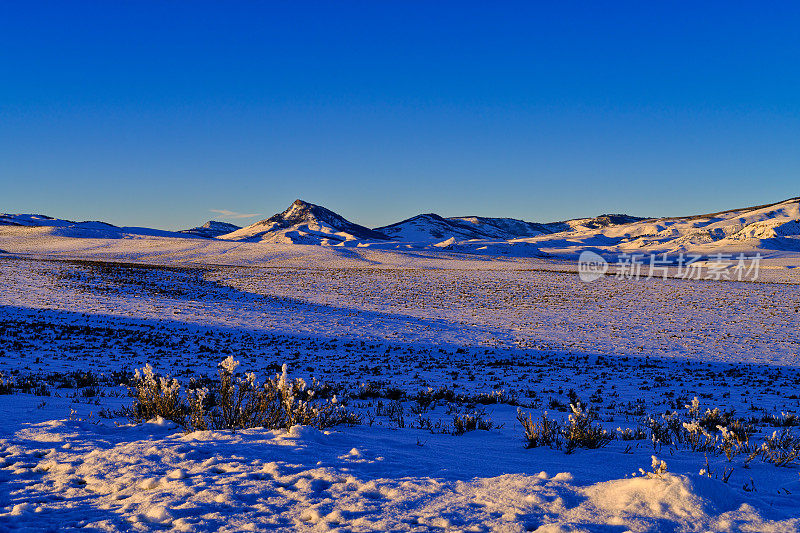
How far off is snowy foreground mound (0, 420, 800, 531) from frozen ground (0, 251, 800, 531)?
2 centimetres

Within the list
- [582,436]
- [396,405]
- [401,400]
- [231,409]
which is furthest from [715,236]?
[231,409]

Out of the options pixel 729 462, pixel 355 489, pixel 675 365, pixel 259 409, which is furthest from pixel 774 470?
pixel 675 365

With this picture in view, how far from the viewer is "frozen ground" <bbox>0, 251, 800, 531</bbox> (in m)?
3.53

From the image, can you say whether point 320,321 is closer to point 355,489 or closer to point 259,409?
point 259,409

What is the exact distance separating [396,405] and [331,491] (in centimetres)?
567

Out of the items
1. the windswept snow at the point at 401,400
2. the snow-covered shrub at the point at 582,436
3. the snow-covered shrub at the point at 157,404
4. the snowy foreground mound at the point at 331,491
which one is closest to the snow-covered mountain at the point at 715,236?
the windswept snow at the point at 401,400

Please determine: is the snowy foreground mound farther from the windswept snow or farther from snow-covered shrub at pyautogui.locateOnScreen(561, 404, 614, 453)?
snow-covered shrub at pyautogui.locateOnScreen(561, 404, 614, 453)

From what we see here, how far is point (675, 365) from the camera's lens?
60.2ft

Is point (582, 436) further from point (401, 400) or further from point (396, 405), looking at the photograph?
point (401, 400)

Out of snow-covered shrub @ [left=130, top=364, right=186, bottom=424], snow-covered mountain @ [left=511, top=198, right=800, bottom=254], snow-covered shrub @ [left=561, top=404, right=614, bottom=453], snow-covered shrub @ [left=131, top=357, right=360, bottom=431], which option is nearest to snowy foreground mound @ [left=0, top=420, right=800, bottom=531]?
snow-covered shrub @ [left=561, top=404, right=614, bottom=453]

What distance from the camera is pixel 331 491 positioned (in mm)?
3934

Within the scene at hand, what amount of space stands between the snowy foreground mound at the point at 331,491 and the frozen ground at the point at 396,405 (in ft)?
0.06

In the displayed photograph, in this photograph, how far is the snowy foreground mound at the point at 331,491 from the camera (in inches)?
133

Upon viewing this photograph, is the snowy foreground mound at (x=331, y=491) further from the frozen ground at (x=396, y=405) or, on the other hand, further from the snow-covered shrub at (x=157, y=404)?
the snow-covered shrub at (x=157, y=404)
